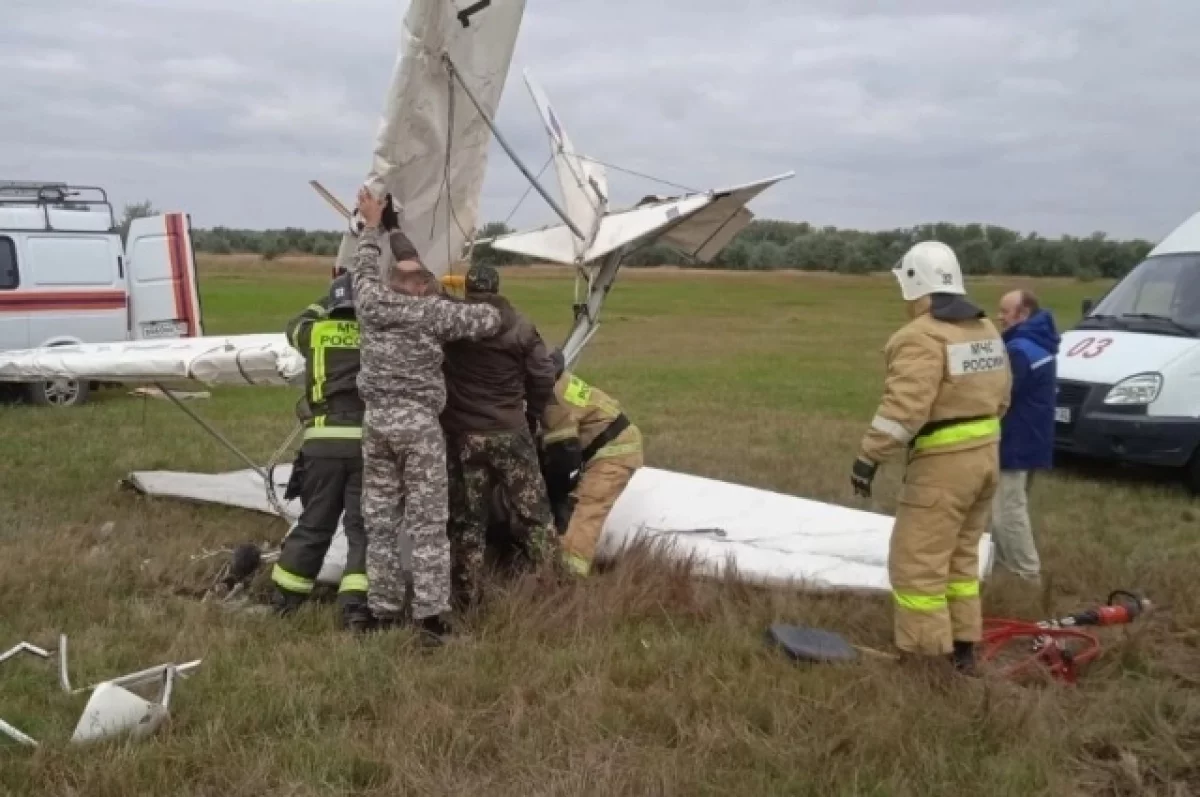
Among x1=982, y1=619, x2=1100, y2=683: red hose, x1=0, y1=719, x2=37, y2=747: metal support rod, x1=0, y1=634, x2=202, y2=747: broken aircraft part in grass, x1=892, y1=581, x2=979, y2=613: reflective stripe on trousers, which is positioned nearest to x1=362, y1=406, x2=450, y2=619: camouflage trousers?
x1=0, y1=634, x2=202, y2=747: broken aircraft part in grass

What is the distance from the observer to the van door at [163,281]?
1545 centimetres

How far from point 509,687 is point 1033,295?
4129 millimetres

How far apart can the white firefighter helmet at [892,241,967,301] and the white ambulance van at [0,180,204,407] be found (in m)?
11.6

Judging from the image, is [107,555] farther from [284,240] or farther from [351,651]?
[284,240]

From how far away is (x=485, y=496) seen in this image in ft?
19.6

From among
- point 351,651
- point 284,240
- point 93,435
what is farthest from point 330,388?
point 284,240

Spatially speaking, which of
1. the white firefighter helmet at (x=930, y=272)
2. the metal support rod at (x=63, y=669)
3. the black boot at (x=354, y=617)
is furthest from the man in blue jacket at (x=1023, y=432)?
the metal support rod at (x=63, y=669)

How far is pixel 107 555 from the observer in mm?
6609

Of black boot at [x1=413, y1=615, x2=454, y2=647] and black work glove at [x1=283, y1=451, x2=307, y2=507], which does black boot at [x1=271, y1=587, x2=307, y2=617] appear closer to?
black work glove at [x1=283, y1=451, x2=307, y2=507]

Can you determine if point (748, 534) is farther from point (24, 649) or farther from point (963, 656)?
point (24, 649)

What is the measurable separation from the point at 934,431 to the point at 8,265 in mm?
12816

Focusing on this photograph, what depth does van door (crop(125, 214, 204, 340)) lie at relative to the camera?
1545 cm

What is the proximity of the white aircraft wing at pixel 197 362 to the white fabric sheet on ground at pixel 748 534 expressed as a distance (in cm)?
103

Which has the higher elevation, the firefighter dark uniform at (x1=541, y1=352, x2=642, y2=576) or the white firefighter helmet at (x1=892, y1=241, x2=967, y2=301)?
the white firefighter helmet at (x1=892, y1=241, x2=967, y2=301)
